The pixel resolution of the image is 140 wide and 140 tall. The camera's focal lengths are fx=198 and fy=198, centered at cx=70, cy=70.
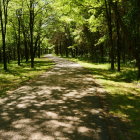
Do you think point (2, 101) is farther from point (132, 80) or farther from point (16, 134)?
point (132, 80)

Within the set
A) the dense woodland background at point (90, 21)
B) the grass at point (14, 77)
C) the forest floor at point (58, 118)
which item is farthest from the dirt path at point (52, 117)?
the dense woodland background at point (90, 21)

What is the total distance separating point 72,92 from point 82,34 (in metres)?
28.0

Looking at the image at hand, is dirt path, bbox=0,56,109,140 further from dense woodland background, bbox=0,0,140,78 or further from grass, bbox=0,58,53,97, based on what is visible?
dense woodland background, bbox=0,0,140,78

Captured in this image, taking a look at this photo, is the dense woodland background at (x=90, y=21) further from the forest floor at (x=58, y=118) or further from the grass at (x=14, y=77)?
the forest floor at (x=58, y=118)

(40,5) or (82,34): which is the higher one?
(40,5)

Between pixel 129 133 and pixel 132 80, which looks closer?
pixel 129 133

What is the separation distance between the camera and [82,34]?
37.2 meters

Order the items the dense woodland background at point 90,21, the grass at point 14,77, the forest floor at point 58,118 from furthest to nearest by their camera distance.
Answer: the dense woodland background at point 90,21
the grass at point 14,77
the forest floor at point 58,118

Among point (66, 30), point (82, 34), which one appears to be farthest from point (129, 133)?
point (66, 30)

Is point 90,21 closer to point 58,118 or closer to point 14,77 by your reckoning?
point 14,77

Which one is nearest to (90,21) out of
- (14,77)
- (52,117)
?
(14,77)

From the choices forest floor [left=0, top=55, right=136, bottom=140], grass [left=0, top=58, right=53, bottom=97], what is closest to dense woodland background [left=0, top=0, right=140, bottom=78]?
grass [left=0, top=58, right=53, bottom=97]

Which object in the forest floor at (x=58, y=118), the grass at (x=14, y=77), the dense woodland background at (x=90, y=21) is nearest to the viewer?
the forest floor at (x=58, y=118)

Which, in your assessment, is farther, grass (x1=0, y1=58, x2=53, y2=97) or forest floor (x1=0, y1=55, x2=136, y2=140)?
grass (x1=0, y1=58, x2=53, y2=97)
